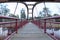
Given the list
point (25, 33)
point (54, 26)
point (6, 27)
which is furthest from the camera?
point (25, 33)

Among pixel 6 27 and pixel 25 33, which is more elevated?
pixel 6 27

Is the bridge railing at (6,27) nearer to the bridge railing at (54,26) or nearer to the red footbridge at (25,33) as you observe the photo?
the red footbridge at (25,33)

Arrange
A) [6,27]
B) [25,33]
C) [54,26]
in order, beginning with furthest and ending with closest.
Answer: [25,33] < [54,26] < [6,27]

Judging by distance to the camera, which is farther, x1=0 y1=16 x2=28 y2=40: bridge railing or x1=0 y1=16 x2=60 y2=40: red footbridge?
x1=0 y1=16 x2=60 y2=40: red footbridge

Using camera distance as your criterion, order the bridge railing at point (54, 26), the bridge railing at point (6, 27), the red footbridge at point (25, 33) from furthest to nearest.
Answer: the red footbridge at point (25, 33) < the bridge railing at point (54, 26) < the bridge railing at point (6, 27)

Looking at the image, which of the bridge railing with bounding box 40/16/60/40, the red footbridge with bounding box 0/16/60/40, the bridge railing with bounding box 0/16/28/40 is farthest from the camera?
the red footbridge with bounding box 0/16/60/40

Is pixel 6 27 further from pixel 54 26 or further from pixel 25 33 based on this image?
pixel 25 33

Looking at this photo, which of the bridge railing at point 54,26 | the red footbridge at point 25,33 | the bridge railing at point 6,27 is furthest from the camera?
the red footbridge at point 25,33

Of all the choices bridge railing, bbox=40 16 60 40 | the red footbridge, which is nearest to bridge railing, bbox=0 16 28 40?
the red footbridge

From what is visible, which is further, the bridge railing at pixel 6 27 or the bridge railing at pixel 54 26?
the bridge railing at pixel 54 26

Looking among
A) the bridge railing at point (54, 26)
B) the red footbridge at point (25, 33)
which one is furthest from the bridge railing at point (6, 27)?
the bridge railing at point (54, 26)

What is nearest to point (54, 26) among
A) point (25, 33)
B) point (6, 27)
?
point (6, 27)

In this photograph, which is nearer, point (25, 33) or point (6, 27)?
point (6, 27)

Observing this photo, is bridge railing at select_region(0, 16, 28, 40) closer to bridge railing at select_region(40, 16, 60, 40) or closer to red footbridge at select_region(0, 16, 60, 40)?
red footbridge at select_region(0, 16, 60, 40)
